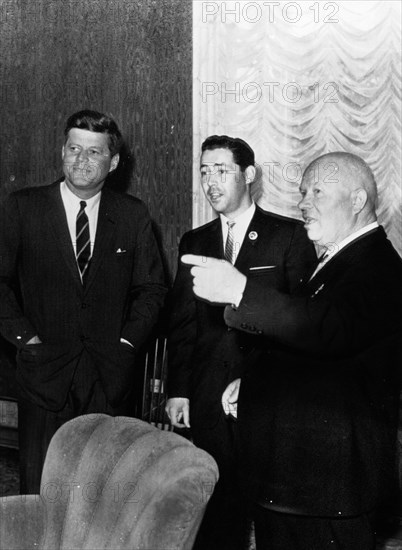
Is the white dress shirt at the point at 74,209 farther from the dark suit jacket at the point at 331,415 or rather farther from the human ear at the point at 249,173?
the dark suit jacket at the point at 331,415

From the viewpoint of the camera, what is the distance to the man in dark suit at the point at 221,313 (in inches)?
116

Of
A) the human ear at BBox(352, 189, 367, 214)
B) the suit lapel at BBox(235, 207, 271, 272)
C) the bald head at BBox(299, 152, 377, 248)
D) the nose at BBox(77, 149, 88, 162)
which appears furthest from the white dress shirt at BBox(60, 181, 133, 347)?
the human ear at BBox(352, 189, 367, 214)

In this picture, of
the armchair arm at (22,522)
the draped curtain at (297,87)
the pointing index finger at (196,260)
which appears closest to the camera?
the pointing index finger at (196,260)

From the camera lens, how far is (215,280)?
1748 mm

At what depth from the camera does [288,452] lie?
221 centimetres

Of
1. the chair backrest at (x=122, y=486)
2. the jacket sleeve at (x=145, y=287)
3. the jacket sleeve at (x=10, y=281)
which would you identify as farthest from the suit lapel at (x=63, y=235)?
the chair backrest at (x=122, y=486)

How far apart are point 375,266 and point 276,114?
110 inches

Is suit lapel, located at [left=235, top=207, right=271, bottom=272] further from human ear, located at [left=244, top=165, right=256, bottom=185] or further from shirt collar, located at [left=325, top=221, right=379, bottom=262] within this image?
shirt collar, located at [left=325, top=221, right=379, bottom=262]

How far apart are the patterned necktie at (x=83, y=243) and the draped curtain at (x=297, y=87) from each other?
1.76 m

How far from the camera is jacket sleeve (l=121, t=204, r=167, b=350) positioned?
10.6 ft

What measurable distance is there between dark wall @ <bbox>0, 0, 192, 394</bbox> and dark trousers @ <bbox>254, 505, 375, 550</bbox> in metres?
2.79

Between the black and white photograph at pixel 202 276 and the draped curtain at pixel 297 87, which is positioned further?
the draped curtain at pixel 297 87

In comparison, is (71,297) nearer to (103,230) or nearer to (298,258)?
(103,230)

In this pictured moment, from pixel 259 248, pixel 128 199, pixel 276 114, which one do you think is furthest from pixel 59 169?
pixel 259 248
